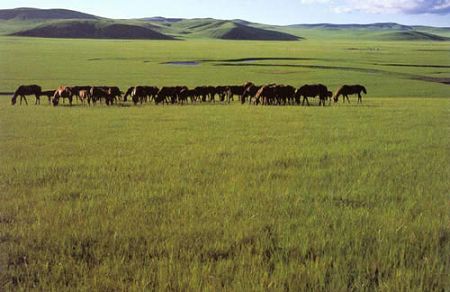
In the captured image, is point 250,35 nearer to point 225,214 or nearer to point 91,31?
point 91,31

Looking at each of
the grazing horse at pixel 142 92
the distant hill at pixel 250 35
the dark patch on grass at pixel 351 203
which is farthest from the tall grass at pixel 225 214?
the distant hill at pixel 250 35

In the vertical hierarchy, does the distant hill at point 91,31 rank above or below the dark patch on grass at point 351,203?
above

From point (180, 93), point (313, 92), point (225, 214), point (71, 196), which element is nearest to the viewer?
point (225, 214)

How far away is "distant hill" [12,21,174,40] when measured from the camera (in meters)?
147

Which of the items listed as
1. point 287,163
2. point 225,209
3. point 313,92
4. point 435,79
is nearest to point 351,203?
point 225,209

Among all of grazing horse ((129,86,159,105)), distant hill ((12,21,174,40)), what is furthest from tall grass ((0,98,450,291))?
distant hill ((12,21,174,40))

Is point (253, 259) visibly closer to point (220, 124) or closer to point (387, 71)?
point (220, 124)

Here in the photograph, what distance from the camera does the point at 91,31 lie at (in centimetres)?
15812

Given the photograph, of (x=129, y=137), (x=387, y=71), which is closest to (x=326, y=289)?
(x=129, y=137)

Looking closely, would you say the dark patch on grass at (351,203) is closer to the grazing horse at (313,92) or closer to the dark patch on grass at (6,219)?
the dark patch on grass at (6,219)

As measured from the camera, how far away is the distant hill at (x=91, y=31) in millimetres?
146875

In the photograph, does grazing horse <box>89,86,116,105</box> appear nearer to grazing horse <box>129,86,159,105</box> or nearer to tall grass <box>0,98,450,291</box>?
grazing horse <box>129,86,159,105</box>

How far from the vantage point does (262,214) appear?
617 cm

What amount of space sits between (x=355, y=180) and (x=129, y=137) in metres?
7.24
